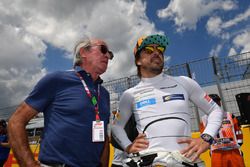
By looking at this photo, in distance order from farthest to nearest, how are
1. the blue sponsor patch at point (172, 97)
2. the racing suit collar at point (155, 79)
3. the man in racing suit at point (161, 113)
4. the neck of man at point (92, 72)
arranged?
the neck of man at point (92, 72), the racing suit collar at point (155, 79), the blue sponsor patch at point (172, 97), the man in racing suit at point (161, 113)

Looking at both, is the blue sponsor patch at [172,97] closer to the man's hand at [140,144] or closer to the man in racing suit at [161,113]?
the man in racing suit at [161,113]

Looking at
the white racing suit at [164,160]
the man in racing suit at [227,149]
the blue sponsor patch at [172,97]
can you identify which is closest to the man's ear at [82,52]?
the blue sponsor patch at [172,97]

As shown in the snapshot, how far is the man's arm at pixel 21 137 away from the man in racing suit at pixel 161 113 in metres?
0.82

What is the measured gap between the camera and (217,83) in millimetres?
7484

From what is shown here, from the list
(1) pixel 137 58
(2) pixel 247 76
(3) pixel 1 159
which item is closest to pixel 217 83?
(2) pixel 247 76

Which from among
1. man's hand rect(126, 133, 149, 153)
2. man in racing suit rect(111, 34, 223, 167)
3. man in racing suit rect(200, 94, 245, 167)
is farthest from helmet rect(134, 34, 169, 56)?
man in racing suit rect(200, 94, 245, 167)

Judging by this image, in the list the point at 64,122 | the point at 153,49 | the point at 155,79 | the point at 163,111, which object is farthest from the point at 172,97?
the point at 64,122

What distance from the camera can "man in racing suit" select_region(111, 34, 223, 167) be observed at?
7.02 ft

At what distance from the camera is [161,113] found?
2318 mm

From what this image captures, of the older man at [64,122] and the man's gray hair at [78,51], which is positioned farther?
the man's gray hair at [78,51]

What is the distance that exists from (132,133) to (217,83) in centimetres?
551

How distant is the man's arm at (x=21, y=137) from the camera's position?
6.88 ft

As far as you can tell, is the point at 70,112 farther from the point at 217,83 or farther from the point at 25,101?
the point at 217,83

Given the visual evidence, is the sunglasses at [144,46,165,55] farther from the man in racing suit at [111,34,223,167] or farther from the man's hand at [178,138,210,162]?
the man's hand at [178,138,210,162]
